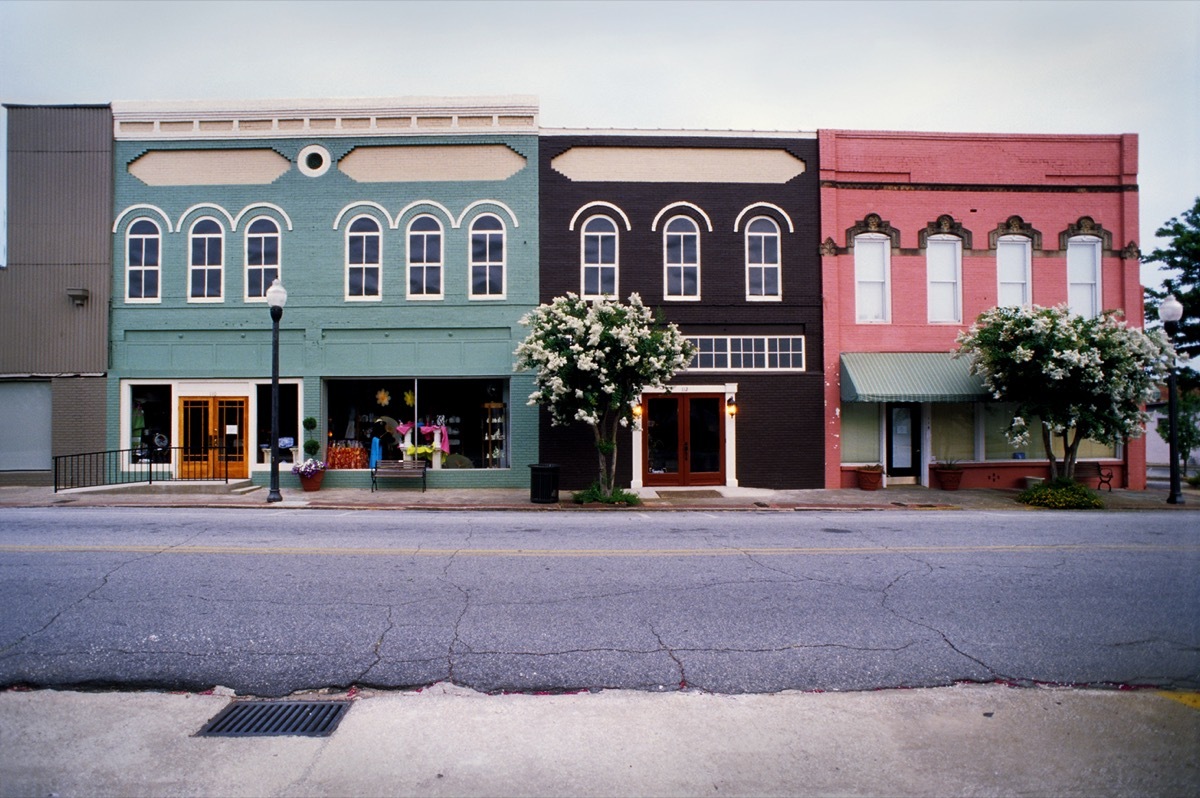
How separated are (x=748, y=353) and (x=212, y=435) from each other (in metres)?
14.5

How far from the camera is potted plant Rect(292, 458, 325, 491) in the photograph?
60.5ft

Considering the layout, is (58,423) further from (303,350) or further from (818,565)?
(818,565)

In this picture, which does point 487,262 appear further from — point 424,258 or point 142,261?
point 142,261

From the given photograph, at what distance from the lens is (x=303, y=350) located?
19531 millimetres

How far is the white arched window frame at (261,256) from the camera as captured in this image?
64.5 feet

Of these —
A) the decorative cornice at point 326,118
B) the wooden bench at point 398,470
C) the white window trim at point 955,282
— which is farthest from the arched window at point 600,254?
the white window trim at point 955,282

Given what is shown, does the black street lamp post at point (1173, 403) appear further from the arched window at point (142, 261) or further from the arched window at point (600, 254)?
the arched window at point (142, 261)

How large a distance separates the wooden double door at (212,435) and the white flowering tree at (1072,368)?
18.7m

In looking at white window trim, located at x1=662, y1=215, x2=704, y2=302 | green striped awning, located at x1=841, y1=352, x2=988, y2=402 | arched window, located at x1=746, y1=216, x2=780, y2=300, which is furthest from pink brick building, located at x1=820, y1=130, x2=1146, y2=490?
white window trim, located at x1=662, y1=215, x2=704, y2=302

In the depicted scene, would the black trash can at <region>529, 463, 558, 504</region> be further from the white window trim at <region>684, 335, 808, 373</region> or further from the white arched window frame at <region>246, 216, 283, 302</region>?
the white arched window frame at <region>246, 216, 283, 302</region>

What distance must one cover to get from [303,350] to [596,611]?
15.4 meters

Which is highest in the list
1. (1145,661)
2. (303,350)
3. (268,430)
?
(303,350)

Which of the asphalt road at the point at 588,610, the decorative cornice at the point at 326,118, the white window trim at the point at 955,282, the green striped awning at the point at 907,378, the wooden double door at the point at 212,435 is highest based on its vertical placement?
the decorative cornice at the point at 326,118

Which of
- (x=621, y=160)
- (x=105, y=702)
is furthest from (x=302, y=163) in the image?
(x=105, y=702)
